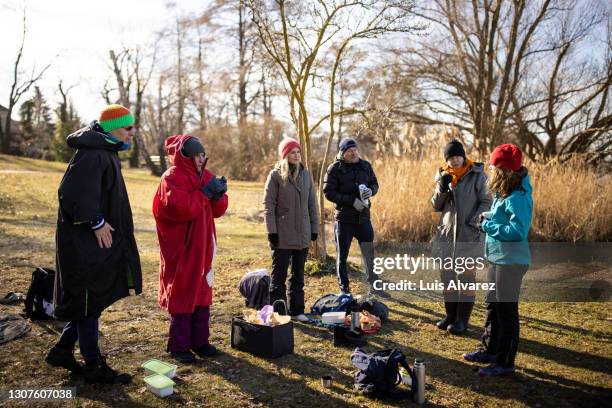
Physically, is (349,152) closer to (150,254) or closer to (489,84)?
(150,254)

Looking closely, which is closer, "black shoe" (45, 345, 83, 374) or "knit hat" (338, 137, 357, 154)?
"black shoe" (45, 345, 83, 374)

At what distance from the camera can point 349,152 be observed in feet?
18.8

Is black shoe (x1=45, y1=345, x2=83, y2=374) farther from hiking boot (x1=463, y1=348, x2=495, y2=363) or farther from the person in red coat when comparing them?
hiking boot (x1=463, y1=348, x2=495, y2=363)

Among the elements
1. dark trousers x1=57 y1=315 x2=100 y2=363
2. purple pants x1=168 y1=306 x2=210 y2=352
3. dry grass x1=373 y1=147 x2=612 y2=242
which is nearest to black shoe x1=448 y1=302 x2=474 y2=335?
purple pants x1=168 y1=306 x2=210 y2=352

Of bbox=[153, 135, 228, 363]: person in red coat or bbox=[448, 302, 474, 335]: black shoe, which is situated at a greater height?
bbox=[153, 135, 228, 363]: person in red coat

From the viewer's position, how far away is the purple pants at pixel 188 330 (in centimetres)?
393

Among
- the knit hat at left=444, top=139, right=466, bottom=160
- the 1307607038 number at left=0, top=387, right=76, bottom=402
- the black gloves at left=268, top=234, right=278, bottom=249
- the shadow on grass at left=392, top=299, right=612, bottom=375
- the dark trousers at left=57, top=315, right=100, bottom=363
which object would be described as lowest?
the 1307607038 number at left=0, top=387, right=76, bottom=402

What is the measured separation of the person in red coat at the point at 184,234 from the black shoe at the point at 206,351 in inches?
4.1

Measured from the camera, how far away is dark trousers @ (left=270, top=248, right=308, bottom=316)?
16.2 ft

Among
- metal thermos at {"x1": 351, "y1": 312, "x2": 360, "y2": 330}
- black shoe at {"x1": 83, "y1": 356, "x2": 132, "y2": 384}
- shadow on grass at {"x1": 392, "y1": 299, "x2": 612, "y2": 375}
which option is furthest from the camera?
metal thermos at {"x1": 351, "y1": 312, "x2": 360, "y2": 330}

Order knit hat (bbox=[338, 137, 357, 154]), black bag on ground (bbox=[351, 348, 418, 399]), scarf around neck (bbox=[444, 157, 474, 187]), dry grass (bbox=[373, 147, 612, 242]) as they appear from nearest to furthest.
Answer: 1. black bag on ground (bbox=[351, 348, 418, 399])
2. scarf around neck (bbox=[444, 157, 474, 187])
3. knit hat (bbox=[338, 137, 357, 154])
4. dry grass (bbox=[373, 147, 612, 242])

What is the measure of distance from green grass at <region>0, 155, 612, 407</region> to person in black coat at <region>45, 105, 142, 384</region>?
0.84ft

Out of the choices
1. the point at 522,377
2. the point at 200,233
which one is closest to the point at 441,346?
the point at 522,377

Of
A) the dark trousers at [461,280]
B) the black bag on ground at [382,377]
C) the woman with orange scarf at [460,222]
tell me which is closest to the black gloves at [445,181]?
the woman with orange scarf at [460,222]
